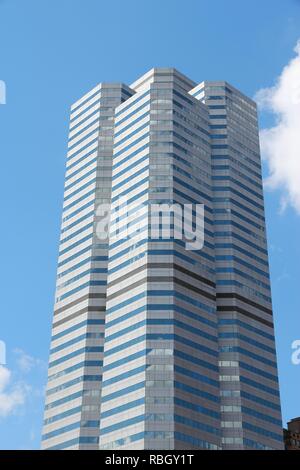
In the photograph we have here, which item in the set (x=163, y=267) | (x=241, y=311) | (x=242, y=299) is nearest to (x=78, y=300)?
(x=163, y=267)

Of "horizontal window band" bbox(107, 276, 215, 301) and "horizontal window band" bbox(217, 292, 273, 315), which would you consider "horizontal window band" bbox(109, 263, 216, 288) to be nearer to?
"horizontal window band" bbox(107, 276, 215, 301)

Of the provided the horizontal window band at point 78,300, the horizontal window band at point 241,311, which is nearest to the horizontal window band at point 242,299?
the horizontal window band at point 241,311

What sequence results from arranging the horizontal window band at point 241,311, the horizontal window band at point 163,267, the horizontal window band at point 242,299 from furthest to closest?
the horizontal window band at point 242,299, the horizontal window band at point 241,311, the horizontal window band at point 163,267

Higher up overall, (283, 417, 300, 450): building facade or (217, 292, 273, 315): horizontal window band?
(217, 292, 273, 315): horizontal window band

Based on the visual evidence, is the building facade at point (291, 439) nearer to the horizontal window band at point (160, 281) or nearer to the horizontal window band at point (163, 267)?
the horizontal window band at point (163, 267)

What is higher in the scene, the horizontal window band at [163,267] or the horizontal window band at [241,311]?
the horizontal window band at [163,267]

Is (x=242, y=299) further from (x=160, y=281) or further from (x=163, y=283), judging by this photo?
(x=160, y=281)

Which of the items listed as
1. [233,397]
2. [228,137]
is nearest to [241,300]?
[233,397]

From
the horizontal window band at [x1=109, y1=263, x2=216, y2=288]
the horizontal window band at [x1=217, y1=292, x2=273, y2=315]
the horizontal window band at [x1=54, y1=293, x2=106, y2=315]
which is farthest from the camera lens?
the horizontal window band at [x1=54, y1=293, x2=106, y2=315]

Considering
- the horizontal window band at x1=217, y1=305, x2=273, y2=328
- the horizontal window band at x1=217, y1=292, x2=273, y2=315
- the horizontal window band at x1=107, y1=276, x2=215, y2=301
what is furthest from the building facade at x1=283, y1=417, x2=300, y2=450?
the horizontal window band at x1=107, y1=276, x2=215, y2=301

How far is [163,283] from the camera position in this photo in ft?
470

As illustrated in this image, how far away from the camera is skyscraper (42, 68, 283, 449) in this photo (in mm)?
132250

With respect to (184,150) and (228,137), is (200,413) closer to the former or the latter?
(184,150)

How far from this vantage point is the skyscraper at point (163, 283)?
132 meters
